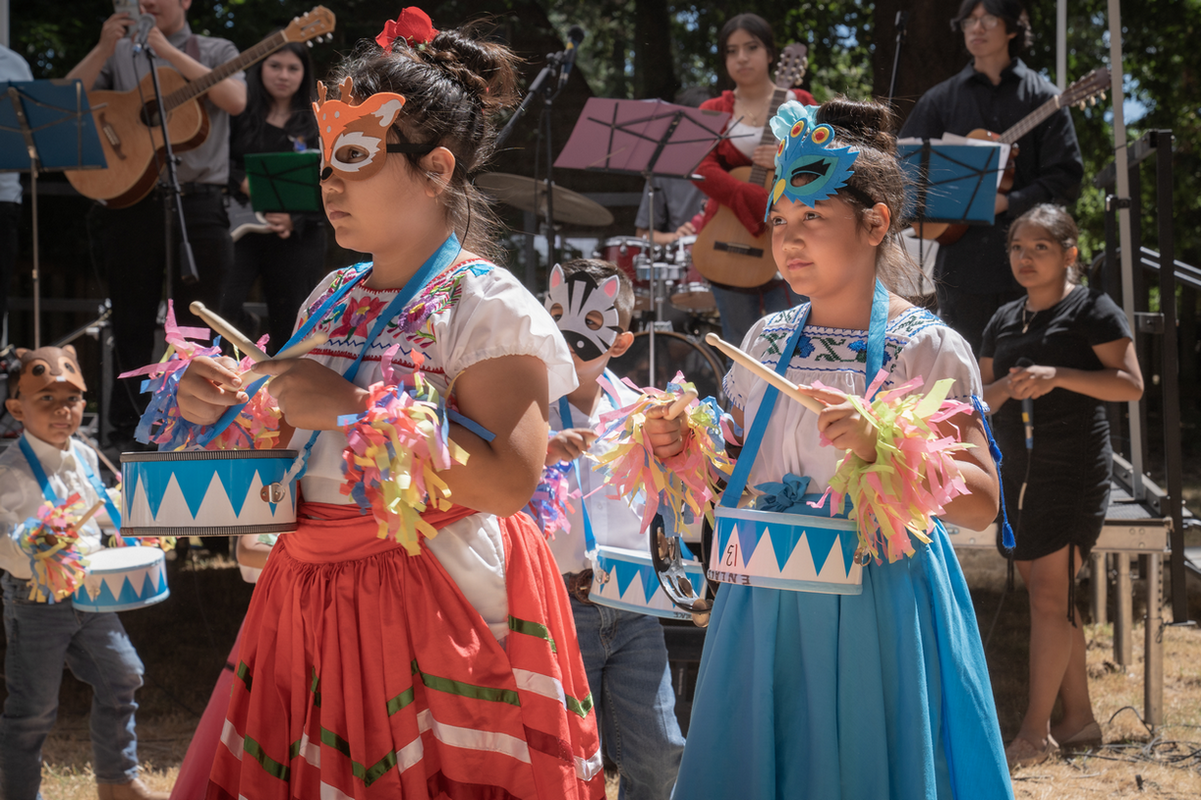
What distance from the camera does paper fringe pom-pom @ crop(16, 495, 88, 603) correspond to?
3.52m

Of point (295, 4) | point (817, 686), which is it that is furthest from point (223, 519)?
point (295, 4)

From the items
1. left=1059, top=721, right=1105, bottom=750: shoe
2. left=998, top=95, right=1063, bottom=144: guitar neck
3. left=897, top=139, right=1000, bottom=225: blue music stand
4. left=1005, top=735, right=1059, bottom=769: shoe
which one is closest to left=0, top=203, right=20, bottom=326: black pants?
left=897, top=139, right=1000, bottom=225: blue music stand

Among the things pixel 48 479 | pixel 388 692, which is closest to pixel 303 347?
pixel 388 692

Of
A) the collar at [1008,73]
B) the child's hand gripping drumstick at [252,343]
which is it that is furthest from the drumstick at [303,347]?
the collar at [1008,73]

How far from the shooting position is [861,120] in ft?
7.14

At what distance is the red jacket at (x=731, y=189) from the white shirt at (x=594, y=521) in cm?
285

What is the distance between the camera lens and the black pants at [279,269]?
5.60m

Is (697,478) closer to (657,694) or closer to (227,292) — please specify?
(657,694)

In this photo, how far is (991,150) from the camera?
450 centimetres

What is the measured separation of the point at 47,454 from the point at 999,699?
4.30 m

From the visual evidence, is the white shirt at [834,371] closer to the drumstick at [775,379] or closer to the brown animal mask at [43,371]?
the drumstick at [775,379]

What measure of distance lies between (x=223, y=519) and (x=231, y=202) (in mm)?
4477

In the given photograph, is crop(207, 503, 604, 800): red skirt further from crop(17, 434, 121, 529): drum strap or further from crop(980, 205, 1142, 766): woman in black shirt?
crop(980, 205, 1142, 766): woman in black shirt

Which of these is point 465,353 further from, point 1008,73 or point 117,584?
point 1008,73
